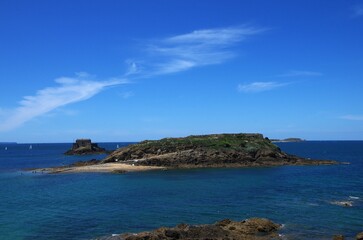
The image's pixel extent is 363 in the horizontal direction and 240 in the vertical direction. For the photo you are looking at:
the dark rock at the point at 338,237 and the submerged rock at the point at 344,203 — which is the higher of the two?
the submerged rock at the point at 344,203

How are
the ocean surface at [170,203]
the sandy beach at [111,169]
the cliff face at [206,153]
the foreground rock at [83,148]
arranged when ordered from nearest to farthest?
the ocean surface at [170,203] < the sandy beach at [111,169] < the cliff face at [206,153] < the foreground rock at [83,148]

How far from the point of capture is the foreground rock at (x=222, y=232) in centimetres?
3038

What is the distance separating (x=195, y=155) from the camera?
95875mm

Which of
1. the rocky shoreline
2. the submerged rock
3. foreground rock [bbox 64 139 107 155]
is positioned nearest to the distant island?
the submerged rock

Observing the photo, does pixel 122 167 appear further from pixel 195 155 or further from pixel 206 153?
pixel 206 153

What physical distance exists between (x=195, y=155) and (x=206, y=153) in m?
2.82

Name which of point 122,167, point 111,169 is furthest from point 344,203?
point 122,167

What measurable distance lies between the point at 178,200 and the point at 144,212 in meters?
7.50

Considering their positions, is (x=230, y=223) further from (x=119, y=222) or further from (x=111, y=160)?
(x=111, y=160)

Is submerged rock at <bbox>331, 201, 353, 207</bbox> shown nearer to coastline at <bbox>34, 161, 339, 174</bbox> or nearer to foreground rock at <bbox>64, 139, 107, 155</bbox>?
coastline at <bbox>34, 161, 339, 174</bbox>

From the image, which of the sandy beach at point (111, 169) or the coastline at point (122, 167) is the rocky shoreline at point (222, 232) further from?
the sandy beach at point (111, 169)

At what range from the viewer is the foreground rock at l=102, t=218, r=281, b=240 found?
30.4m

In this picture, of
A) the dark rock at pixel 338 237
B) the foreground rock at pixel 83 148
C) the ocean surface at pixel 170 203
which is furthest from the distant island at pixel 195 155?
the foreground rock at pixel 83 148

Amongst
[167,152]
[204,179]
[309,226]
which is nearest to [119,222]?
[309,226]
